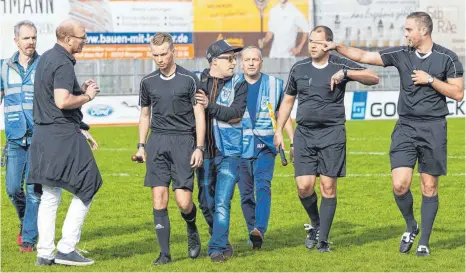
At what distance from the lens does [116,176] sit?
59.1 feet

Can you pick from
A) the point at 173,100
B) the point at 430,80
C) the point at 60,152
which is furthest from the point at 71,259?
the point at 430,80

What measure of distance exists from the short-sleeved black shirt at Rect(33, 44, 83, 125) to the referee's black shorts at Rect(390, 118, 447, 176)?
311 cm

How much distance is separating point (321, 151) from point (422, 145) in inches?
38.2

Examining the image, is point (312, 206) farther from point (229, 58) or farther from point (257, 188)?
point (229, 58)

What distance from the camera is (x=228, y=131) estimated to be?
32.4 ft

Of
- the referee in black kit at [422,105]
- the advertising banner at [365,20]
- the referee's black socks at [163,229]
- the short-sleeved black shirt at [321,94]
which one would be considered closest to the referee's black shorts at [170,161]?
the referee's black socks at [163,229]

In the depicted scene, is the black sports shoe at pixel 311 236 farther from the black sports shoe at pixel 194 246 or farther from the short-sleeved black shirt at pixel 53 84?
the short-sleeved black shirt at pixel 53 84

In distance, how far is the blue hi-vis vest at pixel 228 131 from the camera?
9828 mm

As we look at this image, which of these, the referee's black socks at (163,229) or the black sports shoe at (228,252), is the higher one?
the referee's black socks at (163,229)

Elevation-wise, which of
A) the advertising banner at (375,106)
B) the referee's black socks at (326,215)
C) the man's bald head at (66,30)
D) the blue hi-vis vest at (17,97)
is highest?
the man's bald head at (66,30)

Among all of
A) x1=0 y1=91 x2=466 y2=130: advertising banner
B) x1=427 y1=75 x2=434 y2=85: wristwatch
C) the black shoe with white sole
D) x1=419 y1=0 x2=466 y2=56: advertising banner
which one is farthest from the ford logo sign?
x1=427 y1=75 x2=434 y2=85: wristwatch

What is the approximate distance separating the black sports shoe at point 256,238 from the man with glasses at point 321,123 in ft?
1.62

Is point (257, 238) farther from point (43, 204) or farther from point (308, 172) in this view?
point (43, 204)

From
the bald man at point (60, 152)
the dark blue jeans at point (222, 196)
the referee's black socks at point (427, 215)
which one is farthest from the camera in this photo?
the referee's black socks at point (427, 215)
